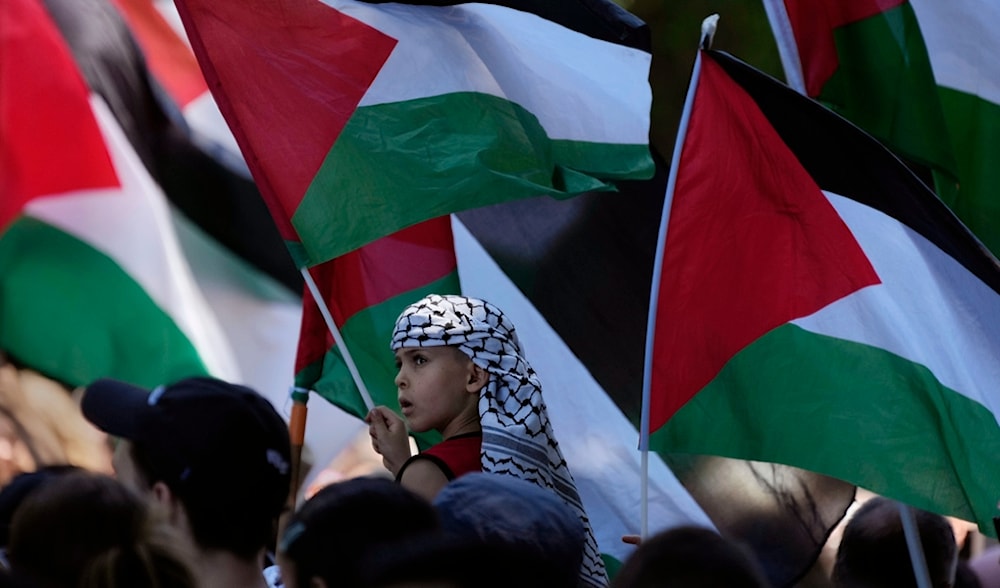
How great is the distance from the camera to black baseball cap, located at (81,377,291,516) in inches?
112

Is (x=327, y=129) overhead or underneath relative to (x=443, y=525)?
overhead

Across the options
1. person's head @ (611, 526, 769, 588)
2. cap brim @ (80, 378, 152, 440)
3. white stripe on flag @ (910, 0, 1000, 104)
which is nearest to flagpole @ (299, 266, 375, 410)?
cap brim @ (80, 378, 152, 440)

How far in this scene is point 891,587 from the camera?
4.05m

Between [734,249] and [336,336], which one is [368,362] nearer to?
[336,336]

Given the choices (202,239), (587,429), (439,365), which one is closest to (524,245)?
(587,429)

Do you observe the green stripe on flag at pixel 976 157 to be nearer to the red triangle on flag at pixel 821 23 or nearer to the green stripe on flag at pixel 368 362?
the red triangle on flag at pixel 821 23

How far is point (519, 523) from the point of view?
266 centimetres

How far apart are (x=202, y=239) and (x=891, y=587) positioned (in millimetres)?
3343

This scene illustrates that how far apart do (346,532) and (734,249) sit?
2156mm

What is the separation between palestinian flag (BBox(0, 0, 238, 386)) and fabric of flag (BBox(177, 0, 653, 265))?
3.87 feet

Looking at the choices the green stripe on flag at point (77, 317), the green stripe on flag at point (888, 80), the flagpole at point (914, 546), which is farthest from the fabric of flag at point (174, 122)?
the flagpole at point (914, 546)

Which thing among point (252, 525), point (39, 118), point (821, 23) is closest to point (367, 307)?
point (39, 118)

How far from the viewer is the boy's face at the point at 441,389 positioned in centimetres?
404

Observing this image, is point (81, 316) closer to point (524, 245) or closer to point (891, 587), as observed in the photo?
point (524, 245)
